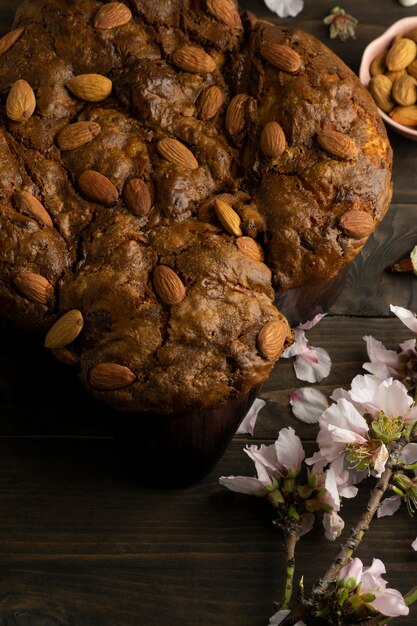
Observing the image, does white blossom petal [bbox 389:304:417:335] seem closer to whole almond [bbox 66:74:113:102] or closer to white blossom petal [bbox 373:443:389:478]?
white blossom petal [bbox 373:443:389:478]

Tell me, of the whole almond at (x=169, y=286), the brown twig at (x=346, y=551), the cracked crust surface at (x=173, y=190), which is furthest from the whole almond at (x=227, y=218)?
the brown twig at (x=346, y=551)

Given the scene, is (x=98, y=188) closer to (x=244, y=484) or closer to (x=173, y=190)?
(x=173, y=190)

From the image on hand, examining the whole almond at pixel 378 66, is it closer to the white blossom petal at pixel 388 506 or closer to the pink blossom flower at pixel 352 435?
the pink blossom flower at pixel 352 435

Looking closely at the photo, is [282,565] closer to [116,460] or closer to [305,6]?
[116,460]

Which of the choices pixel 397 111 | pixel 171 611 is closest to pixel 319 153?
pixel 397 111

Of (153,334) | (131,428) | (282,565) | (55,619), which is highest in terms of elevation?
(153,334)

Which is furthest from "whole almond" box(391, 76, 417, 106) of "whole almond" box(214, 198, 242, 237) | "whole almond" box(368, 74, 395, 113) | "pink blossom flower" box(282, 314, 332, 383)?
"whole almond" box(214, 198, 242, 237)
